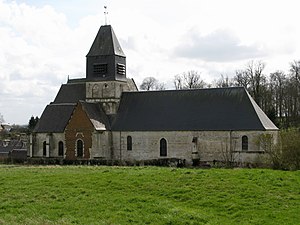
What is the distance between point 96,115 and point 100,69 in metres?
4.65

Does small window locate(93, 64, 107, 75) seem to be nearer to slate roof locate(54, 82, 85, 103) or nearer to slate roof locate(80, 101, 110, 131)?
slate roof locate(80, 101, 110, 131)

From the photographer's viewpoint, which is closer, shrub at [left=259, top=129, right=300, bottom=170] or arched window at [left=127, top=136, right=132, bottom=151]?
shrub at [left=259, top=129, right=300, bottom=170]

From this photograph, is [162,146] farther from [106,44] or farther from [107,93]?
[106,44]

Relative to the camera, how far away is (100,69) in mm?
41875

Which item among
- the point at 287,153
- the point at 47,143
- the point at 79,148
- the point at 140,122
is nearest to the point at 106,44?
the point at 140,122

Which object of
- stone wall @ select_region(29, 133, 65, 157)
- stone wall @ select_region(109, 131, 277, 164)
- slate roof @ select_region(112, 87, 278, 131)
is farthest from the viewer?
stone wall @ select_region(29, 133, 65, 157)

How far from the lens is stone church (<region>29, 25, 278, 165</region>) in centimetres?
3591

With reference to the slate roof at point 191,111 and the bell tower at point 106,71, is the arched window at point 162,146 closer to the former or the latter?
the slate roof at point 191,111

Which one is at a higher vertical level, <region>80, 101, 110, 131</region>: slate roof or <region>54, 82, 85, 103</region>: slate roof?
<region>54, 82, 85, 103</region>: slate roof

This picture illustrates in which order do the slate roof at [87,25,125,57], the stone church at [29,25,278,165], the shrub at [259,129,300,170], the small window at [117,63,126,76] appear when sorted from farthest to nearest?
the small window at [117,63,126,76], the slate roof at [87,25,125,57], the stone church at [29,25,278,165], the shrub at [259,129,300,170]

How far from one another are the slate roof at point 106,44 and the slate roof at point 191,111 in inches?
166

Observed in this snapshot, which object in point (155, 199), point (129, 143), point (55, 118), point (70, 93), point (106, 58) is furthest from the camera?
point (70, 93)

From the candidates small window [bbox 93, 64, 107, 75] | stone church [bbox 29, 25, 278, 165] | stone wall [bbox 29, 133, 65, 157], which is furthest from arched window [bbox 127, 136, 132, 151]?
small window [bbox 93, 64, 107, 75]

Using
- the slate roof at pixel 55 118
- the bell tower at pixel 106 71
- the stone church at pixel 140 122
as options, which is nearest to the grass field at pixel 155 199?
the stone church at pixel 140 122
